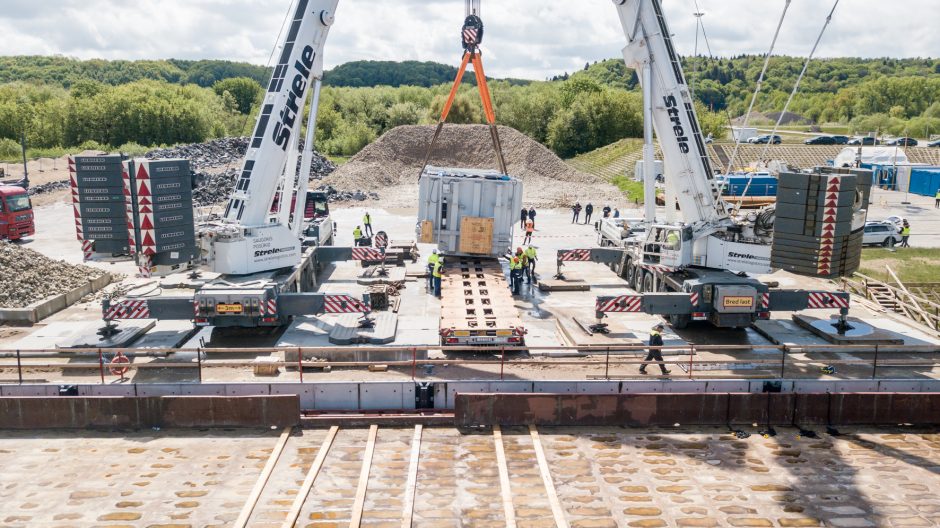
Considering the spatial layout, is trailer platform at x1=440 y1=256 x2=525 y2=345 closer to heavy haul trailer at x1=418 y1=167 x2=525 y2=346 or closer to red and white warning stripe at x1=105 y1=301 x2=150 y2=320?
heavy haul trailer at x1=418 y1=167 x2=525 y2=346

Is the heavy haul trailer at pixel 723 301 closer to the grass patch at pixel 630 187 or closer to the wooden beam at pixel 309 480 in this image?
the wooden beam at pixel 309 480

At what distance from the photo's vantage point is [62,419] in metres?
12.0

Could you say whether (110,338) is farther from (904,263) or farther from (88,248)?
(904,263)

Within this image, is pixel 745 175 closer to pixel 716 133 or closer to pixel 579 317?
pixel 579 317

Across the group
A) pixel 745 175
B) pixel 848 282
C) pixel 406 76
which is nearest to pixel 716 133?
pixel 745 175

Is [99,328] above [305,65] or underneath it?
underneath

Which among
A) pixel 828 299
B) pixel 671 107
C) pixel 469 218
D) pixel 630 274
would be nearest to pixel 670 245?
pixel 671 107

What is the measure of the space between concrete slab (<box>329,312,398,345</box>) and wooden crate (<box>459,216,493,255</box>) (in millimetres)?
3590

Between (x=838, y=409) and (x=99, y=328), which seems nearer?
(x=838, y=409)

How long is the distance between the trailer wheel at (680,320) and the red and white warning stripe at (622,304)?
1.42 metres

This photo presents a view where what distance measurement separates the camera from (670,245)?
61.9 feet

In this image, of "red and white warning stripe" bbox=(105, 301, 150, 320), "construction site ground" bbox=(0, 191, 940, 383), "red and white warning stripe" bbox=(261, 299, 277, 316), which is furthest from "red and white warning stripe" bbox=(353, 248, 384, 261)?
"red and white warning stripe" bbox=(105, 301, 150, 320)

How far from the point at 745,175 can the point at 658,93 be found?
2208 cm

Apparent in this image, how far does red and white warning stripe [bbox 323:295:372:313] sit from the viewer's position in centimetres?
1683
